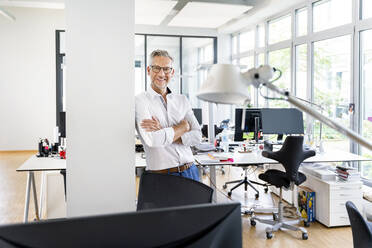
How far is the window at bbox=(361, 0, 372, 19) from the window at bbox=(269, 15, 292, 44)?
208cm

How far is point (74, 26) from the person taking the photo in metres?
2.15

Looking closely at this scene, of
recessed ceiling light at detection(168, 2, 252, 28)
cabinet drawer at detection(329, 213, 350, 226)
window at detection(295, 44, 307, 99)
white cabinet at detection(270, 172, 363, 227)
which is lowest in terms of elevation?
cabinet drawer at detection(329, 213, 350, 226)

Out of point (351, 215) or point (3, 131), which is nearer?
point (351, 215)

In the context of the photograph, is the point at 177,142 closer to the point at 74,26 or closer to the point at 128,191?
the point at 128,191

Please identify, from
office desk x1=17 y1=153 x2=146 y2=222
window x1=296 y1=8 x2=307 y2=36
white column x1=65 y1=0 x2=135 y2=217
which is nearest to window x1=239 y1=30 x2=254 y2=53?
window x1=296 y1=8 x2=307 y2=36

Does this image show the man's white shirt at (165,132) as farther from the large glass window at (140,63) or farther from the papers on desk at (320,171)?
the large glass window at (140,63)

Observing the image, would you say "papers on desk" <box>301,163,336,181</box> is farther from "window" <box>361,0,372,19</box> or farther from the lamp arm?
the lamp arm

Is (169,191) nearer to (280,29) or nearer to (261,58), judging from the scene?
(280,29)

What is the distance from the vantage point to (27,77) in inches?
374

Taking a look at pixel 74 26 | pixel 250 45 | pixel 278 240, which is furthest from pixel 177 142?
pixel 250 45

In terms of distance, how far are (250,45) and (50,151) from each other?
6398mm

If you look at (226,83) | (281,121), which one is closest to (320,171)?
(281,121)

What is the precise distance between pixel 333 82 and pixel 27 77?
303 inches

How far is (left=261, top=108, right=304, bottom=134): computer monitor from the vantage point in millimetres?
4934
